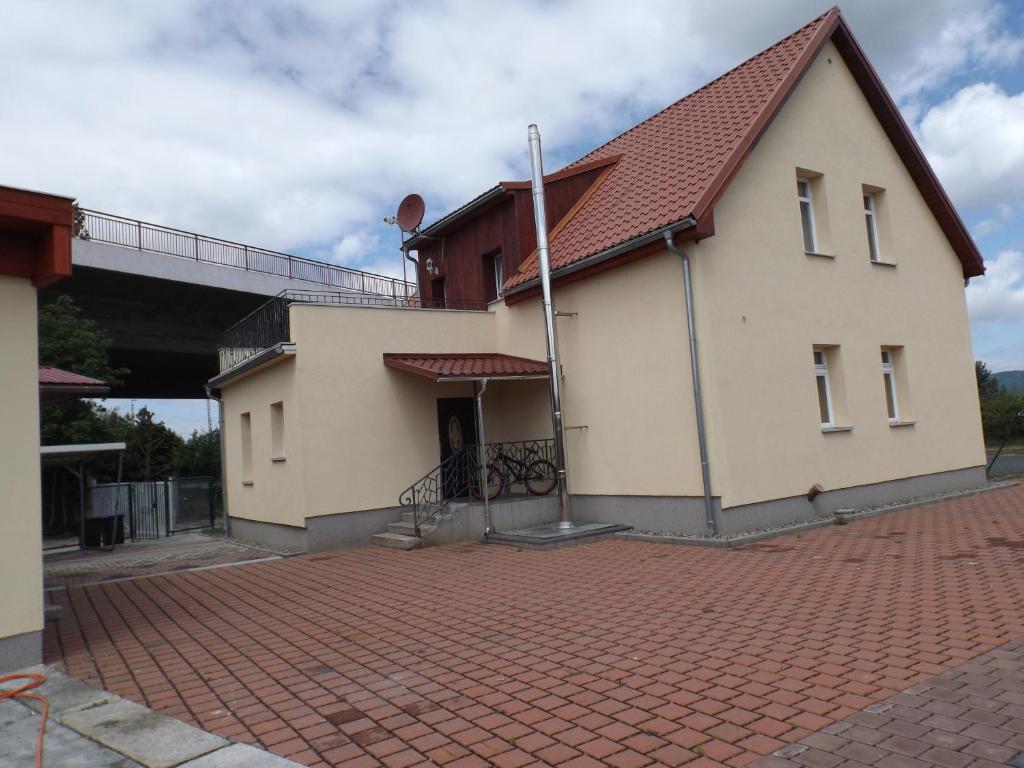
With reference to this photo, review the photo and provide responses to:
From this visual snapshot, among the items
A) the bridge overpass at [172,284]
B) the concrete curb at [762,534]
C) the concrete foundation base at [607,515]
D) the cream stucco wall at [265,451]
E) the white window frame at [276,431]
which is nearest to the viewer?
the concrete curb at [762,534]

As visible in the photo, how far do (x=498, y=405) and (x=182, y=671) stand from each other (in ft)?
30.5

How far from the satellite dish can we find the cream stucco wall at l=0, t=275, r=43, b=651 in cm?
1159

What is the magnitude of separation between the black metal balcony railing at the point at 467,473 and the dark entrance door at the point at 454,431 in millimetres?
18

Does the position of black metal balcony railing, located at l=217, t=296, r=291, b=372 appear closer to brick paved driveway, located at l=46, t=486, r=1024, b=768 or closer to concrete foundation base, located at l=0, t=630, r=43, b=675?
brick paved driveway, located at l=46, t=486, r=1024, b=768

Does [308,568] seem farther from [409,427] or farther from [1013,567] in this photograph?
[1013,567]

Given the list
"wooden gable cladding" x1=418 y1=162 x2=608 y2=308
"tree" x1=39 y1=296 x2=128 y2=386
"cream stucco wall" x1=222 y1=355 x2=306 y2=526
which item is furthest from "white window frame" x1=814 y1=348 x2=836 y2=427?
"tree" x1=39 y1=296 x2=128 y2=386

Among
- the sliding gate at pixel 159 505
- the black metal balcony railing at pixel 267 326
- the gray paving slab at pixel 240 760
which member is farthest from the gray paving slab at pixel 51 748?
the sliding gate at pixel 159 505

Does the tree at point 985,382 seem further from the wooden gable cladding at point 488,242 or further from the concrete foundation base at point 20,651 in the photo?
the concrete foundation base at point 20,651

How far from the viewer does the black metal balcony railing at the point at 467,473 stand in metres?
12.7

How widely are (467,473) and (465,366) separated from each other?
6.09ft

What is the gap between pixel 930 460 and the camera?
14.1 metres

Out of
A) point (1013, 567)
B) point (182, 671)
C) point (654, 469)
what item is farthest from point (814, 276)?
point (182, 671)

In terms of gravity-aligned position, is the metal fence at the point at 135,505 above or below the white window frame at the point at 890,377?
below

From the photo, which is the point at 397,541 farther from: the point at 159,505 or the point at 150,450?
the point at 150,450
